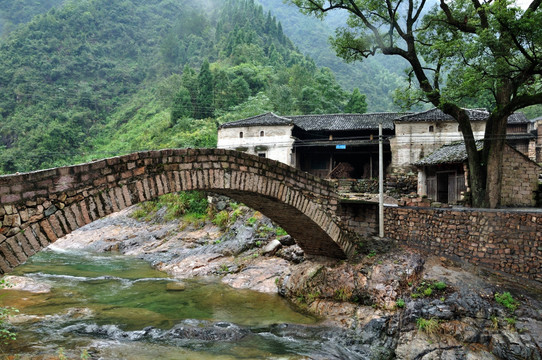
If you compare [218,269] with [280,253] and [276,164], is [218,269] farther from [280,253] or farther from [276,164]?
[276,164]

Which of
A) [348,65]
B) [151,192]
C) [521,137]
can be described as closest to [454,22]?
[151,192]

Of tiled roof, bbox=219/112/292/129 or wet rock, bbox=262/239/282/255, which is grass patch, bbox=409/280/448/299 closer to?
wet rock, bbox=262/239/282/255

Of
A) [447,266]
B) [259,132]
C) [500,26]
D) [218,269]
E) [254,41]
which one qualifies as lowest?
[218,269]

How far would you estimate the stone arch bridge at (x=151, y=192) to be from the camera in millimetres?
5816

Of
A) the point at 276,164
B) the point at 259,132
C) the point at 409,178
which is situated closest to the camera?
the point at 276,164

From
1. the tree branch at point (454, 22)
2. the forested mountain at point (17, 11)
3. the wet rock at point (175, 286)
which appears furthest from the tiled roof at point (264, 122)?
the forested mountain at point (17, 11)

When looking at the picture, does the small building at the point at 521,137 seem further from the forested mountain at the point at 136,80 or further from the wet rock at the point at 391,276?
the forested mountain at the point at 136,80

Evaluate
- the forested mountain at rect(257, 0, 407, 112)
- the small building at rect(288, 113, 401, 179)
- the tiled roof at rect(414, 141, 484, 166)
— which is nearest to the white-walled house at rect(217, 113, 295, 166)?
the small building at rect(288, 113, 401, 179)

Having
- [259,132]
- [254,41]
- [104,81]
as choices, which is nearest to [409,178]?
[259,132]

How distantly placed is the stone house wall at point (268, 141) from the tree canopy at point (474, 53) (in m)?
10.3

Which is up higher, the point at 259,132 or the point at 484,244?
the point at 259,132

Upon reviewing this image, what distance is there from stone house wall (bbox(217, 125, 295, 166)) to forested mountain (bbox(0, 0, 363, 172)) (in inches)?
223

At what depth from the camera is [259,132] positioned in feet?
83.9

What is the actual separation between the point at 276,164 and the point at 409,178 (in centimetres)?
1604
